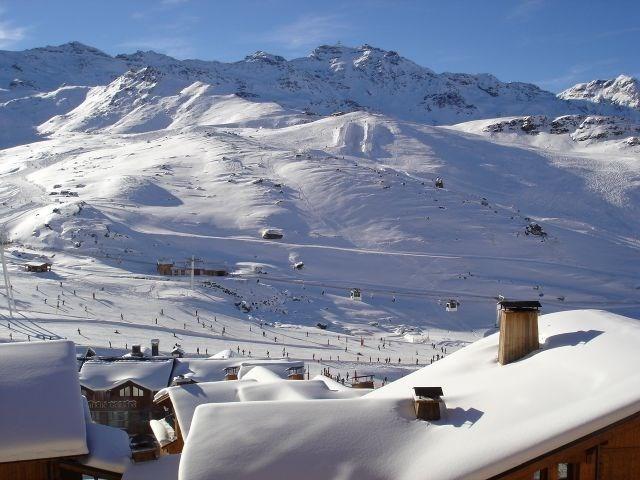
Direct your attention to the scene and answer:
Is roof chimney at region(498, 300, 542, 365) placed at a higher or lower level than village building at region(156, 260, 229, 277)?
higher

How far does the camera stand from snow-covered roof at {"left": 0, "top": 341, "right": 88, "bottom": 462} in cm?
912

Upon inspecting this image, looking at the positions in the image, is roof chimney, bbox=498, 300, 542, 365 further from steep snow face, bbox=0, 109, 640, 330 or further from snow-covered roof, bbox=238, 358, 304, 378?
steep snow face, bbox=0, 109, 640, 330

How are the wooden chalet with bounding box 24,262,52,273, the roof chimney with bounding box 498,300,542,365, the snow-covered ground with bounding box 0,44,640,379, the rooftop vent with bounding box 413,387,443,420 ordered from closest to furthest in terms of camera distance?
the rooftop vent with bounding box 413,387,443,420 < the roof chimney with bounding box 498,300,542,365 < the snow-covered ground with bounding box 0,44,640,379 < the wooden chalet with bounding box 24,262,52,273

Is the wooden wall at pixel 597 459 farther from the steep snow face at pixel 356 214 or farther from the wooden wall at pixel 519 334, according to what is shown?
the steep snow face at pixel 356 214

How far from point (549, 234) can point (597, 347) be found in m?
78.0

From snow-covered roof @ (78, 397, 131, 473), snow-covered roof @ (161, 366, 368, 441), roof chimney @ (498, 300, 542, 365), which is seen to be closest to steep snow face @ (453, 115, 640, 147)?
snow-covered roof @ (161, 366, 368, 441)

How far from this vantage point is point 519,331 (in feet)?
33.2

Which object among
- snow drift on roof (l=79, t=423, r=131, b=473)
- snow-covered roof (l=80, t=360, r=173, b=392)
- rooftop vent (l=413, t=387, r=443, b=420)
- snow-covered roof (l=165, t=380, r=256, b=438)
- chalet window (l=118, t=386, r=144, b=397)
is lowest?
chalet window (l=118, t=386, r=144, b=397)

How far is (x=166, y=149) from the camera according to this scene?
394ft

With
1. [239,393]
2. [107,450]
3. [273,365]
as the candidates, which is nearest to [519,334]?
[239,393]

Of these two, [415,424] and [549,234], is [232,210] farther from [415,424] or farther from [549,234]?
[415,424]

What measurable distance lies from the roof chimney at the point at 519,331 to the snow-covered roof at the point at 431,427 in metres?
0.81

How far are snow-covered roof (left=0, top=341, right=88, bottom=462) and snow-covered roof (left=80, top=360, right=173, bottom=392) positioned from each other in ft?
44.1

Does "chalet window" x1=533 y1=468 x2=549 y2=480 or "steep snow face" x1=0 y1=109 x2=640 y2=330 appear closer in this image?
"chalet window" x1=533 y1=468 x2=549 y2=480
